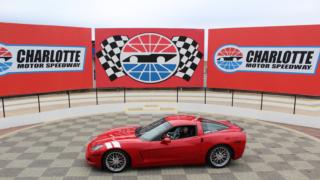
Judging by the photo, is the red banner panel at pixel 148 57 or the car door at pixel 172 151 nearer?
the car door at pixel 172 151

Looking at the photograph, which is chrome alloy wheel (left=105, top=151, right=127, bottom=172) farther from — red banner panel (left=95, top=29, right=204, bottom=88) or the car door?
red banner panel (left=95, top=29, right=204, bottom=88)

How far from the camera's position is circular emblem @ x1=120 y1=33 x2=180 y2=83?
1742 centimetres

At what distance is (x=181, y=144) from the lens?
7.09m

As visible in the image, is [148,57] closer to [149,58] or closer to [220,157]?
[149,58]

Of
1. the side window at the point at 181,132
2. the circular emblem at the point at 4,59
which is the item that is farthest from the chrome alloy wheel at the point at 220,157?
the circular emblem at the point at 4,59

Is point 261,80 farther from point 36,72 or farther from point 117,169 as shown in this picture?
point 36,72

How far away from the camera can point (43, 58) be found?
16016mm

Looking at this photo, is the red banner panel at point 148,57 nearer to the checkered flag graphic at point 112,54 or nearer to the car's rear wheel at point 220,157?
the checkered flag graphic at point 112,54

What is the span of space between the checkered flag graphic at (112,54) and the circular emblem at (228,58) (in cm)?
608

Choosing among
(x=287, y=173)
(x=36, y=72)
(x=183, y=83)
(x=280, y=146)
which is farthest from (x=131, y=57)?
(x=287, y=173)

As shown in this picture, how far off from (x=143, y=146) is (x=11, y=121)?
24.9 feet

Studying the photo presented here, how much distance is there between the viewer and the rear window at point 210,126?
7.42 meters

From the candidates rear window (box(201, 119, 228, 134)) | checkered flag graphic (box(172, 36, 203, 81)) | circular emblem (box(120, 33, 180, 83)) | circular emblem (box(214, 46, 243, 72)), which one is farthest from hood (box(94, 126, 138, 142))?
circular emblem (box(214, 46, 243, 72))

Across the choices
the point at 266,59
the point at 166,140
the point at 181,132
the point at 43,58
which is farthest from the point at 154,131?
the point at 266,59
